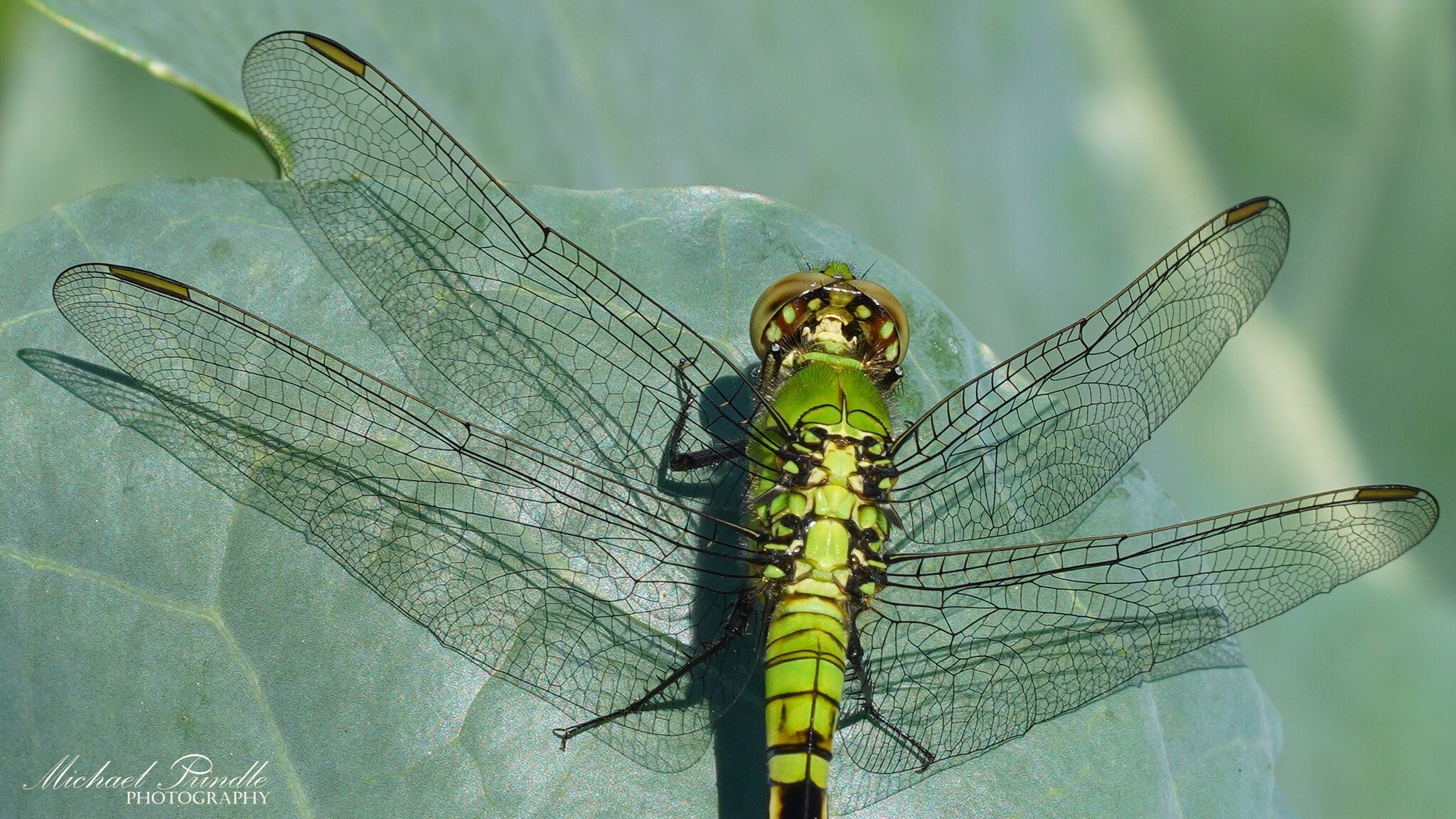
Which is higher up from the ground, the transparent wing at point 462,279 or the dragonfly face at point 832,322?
the dragonfly face at point 832,322

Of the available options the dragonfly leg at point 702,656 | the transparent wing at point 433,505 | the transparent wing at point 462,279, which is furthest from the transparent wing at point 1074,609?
the transparent wing at point 462,279

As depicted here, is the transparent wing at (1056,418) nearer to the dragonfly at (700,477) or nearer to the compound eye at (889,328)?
the dragonfly at (700,477)

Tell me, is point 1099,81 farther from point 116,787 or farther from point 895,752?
point 116,787

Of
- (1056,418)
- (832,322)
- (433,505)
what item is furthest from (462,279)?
(1056,418)

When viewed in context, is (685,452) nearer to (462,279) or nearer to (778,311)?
(778,311)

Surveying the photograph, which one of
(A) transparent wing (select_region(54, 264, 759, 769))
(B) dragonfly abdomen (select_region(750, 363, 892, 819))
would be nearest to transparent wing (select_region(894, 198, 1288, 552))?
(B) dragonfly abdomen (select_region(750, 363, 892, 819))

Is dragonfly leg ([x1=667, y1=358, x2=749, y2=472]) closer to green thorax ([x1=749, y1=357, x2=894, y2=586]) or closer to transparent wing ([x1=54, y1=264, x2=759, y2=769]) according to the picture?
green thorax ([x1=749, y1=357, x2=894, y2=586])
